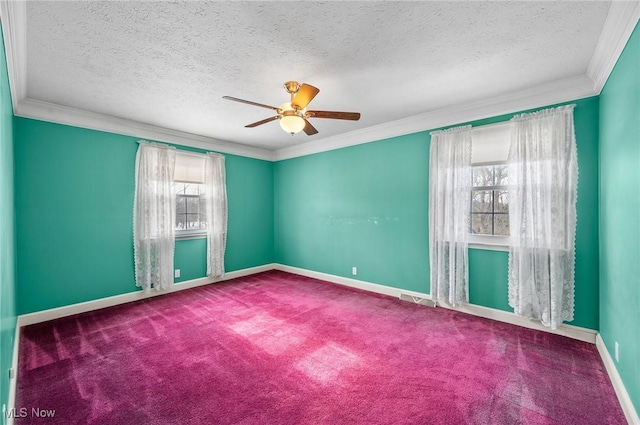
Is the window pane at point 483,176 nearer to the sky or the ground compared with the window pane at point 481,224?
nearer to the sky

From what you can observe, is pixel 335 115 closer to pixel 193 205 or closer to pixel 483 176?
pixel 483 176

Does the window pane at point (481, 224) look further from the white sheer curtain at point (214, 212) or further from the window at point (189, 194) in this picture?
the window at point (189, 194)

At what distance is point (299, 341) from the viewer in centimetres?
281

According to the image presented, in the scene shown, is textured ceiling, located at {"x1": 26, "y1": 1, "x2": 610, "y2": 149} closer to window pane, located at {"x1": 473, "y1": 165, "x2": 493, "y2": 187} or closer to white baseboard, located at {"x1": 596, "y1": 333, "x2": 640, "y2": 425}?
window pane, located at {"x1": 473, "y1": 165, "x2": 493, "y2": 187}

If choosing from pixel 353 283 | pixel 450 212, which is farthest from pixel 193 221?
pixel 450 212

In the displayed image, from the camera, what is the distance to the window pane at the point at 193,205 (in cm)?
486

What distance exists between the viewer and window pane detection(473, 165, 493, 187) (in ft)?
11.3

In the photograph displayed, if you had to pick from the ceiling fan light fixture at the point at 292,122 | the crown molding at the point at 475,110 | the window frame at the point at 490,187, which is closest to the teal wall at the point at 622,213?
the crown molding at the point at 475,110

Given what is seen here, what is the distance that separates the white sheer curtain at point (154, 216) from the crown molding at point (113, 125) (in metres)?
0.22

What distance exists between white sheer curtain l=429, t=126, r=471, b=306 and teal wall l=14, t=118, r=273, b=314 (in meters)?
4.15

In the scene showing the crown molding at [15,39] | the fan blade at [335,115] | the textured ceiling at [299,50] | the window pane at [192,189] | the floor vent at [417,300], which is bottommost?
the floor vent at [417,300]

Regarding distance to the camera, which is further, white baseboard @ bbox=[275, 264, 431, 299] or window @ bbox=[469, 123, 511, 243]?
white baseboard @ bbox=[275, 264, 431, 299]

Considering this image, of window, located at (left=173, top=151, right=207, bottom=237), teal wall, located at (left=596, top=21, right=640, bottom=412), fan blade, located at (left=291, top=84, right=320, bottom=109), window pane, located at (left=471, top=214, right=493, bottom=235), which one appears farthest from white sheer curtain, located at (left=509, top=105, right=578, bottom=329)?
window, located at (left=173, top=151, right=207, bottom=237)

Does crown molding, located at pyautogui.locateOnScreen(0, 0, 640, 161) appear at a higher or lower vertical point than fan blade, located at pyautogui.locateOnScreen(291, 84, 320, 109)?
higher
